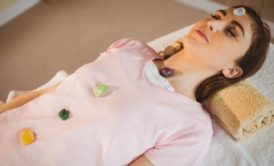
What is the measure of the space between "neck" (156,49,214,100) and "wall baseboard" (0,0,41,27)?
5.04 feet

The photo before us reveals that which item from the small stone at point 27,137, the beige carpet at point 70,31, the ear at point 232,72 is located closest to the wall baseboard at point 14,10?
the beige carpet at point 70,31

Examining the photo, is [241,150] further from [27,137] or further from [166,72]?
[27,137]

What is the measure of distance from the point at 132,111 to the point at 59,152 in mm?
240

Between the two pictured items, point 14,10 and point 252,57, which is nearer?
point 252,57

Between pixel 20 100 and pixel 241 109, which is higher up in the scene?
pixel 20 100

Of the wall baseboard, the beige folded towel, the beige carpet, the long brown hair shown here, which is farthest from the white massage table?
the wall baseboard

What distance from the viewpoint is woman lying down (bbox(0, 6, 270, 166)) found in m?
1.04

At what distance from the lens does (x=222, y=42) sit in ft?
3.56

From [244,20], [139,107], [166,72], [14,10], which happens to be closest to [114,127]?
[139,107]

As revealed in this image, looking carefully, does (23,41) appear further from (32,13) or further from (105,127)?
(105,127)

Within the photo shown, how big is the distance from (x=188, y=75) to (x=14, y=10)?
5.22 feet

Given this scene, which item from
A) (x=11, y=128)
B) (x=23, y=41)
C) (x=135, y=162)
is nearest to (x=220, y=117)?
(x=135, y=162)

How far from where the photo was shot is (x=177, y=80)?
44.6 inches

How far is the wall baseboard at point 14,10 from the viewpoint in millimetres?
2293
